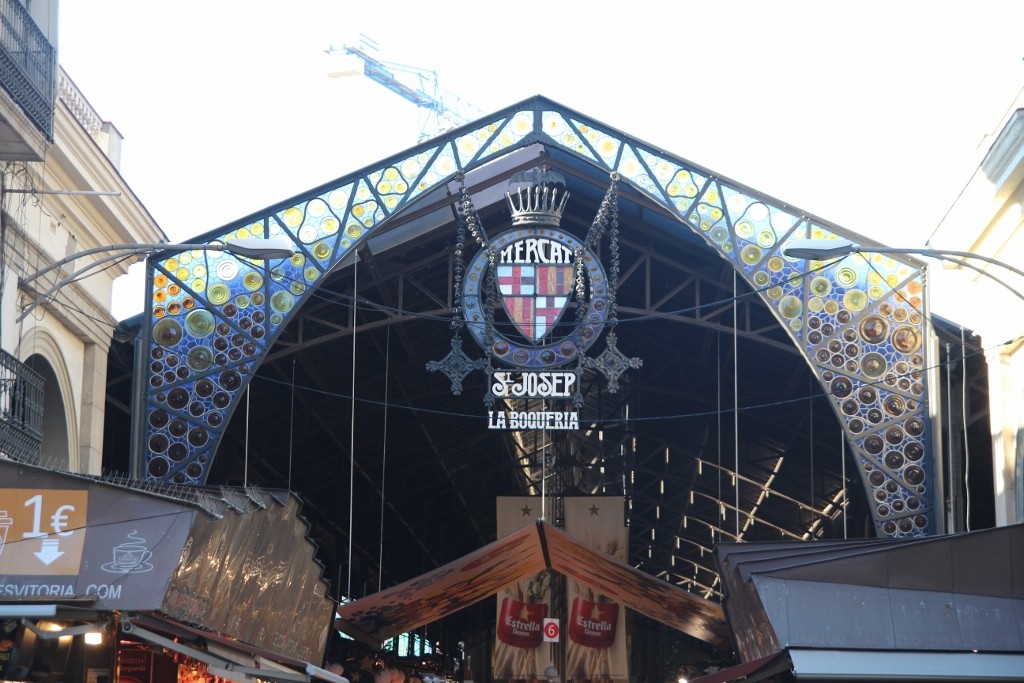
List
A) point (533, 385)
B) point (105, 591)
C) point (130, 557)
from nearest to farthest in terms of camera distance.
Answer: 1. point (105, 591)
2. point (130, 557)
3. point (533, 385)

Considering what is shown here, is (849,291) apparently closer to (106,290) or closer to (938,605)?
(938,605)

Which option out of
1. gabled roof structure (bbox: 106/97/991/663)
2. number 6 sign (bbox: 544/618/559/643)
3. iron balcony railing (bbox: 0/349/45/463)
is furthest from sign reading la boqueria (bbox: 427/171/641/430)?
number 6 sign (bbox: 544/618/559/643)

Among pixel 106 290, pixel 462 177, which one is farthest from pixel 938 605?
pixel 106 290

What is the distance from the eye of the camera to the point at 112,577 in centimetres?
1292

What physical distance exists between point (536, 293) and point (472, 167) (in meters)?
2.04

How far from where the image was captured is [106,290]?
2261 centimetres

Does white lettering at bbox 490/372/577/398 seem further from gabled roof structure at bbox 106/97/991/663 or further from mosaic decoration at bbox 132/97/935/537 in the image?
mosaic decoration at bbox 132/97/935/537

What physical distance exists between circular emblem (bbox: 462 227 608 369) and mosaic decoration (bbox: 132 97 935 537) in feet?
4.17

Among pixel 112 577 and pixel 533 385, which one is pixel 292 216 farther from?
pixel 112 577

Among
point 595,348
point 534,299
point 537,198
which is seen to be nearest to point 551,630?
point 595,348

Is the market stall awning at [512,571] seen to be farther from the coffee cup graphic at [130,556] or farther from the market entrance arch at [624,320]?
the coffee cup graphic at [130,556]


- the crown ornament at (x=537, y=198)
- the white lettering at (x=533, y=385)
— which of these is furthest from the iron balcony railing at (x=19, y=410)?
the crown ornament at (x=537, y=198)

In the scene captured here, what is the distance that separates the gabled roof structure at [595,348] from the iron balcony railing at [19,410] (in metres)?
4.78

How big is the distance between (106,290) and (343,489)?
15015 millimetres
